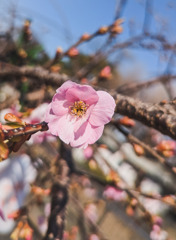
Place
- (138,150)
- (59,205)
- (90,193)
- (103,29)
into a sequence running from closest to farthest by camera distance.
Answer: (138,150) < (59,205) < (103,29) < (90,193)

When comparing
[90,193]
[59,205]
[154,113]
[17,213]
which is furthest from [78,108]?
[90,193]

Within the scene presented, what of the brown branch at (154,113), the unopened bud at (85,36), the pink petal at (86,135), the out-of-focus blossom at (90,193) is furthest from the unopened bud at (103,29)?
the out-of-focus blossom at (90,193)

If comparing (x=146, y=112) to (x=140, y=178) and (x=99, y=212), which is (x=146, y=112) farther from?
(x=99, y=212)

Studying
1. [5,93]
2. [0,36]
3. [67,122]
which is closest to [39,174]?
[5,93]


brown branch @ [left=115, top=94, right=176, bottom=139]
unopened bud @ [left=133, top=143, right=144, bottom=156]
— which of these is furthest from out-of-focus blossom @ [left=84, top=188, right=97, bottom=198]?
brown branch @ [left=115, top=94, right=176, bottom=139]

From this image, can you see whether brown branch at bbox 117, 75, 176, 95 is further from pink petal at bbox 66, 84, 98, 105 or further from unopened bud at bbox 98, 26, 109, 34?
pink petal at bbox 66, 84, 98, 105

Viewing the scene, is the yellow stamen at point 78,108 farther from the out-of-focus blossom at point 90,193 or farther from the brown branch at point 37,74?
the out-of-focus blossom at point 90,193

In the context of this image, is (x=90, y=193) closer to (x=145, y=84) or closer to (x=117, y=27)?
(x=145, y=84)
